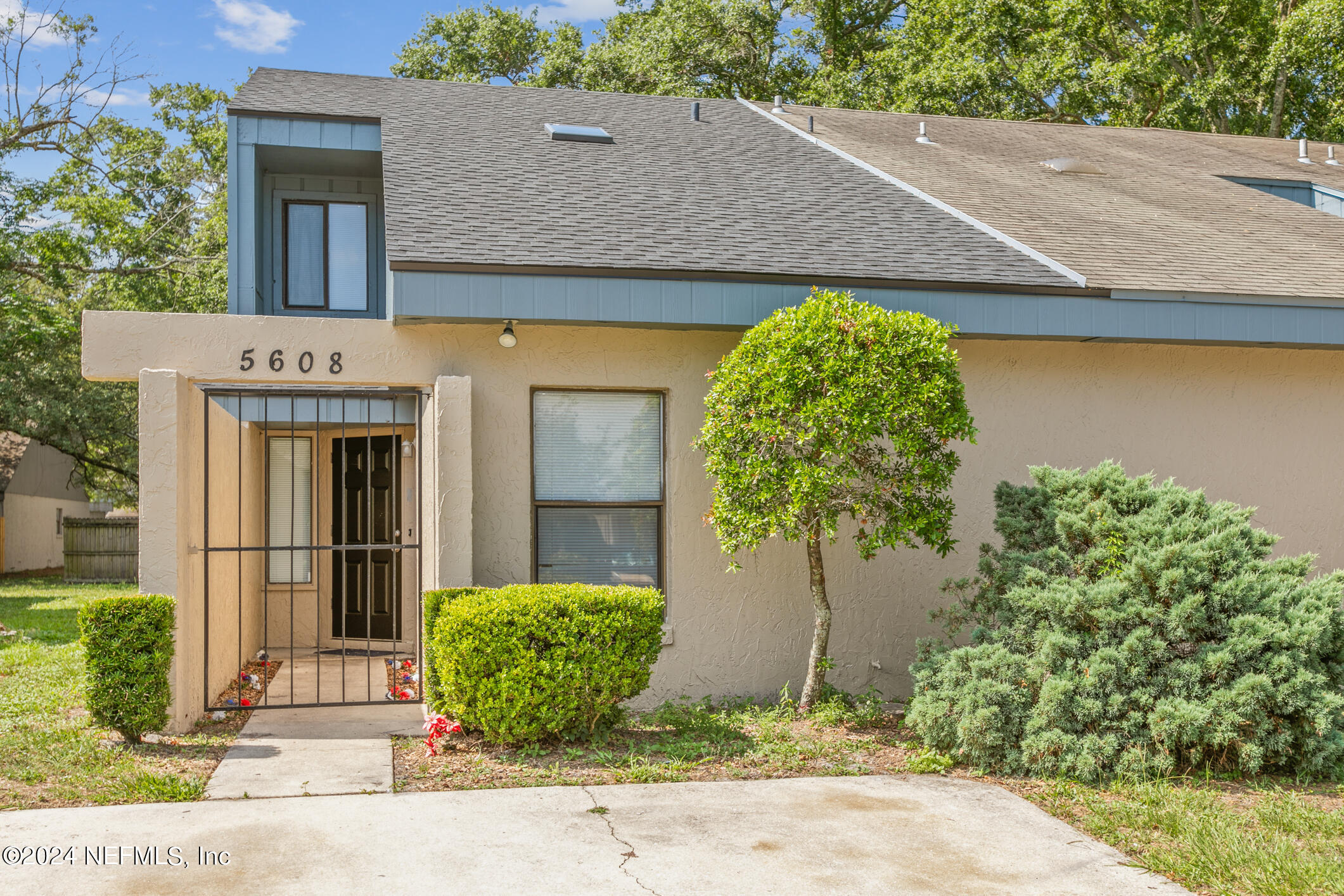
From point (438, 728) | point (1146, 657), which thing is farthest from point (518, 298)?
point (1146, 657)

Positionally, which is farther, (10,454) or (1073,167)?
(10,454)

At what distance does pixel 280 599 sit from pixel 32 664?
2302 mm

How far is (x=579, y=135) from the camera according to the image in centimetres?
1034

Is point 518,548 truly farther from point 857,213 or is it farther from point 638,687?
point 857,213

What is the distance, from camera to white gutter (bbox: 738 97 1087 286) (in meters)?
7.88

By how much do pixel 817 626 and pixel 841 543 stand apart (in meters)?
1.04

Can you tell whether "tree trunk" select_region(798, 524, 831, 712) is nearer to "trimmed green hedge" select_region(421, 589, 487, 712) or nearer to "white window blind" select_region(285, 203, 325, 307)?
"trimmed green hedge" select_region(421, 589, 487, 712)

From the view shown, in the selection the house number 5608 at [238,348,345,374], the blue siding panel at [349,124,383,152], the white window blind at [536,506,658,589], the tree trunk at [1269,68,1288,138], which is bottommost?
the white window blind at [536,506,658,589]

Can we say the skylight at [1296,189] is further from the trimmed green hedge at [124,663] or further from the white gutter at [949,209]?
the trimmed green hedge at [124,663]

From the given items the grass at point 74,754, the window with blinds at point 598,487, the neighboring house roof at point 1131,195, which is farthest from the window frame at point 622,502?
the neighboring house roof at point 1131,195

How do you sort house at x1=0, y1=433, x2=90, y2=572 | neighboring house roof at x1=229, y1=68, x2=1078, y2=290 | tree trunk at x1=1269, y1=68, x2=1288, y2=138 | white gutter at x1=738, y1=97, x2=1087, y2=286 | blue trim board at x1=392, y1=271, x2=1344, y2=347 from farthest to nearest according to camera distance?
house at x1=0, y1=433, x2=90, y2=572, tree trunk at x1=1269, y1=68, x2=1288, y2=138, white gutter at x1=738, y1=97, x2=1087, y2=286, neighboring house roof at x1=229, y1=68, x2=1078, y2=290, blue trim board at x1=392, y1=271, x2=1344, y2=347

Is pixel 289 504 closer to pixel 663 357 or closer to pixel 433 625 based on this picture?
pixel 433 625

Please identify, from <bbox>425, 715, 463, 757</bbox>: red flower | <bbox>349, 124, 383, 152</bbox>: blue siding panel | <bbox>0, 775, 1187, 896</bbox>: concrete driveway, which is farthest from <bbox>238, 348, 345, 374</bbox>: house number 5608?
<bbox>349, 124, 383, 152</bbox>: blue siding panel

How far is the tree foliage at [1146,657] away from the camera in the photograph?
5613 millimetres
